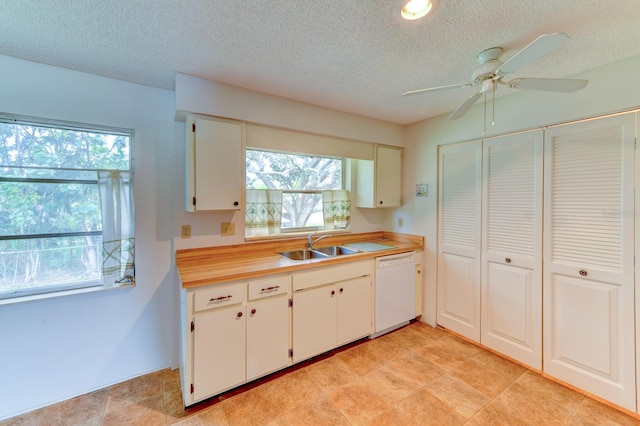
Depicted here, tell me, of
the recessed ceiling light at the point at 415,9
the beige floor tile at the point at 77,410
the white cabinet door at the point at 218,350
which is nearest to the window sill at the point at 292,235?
the white cabinet door at the point at 218,350

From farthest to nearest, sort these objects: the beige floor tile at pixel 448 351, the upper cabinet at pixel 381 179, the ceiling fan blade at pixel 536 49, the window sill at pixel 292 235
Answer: the upper cabinet at pixel 381 179 < the window sill at pixel 292 235 < the beige floor tile at pixel 448 351 < the ceiling fan blade at pixel 536 49

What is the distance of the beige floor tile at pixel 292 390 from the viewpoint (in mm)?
1829

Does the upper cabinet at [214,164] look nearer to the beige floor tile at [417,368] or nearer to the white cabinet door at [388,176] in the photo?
the white cabinet door at [388,176]

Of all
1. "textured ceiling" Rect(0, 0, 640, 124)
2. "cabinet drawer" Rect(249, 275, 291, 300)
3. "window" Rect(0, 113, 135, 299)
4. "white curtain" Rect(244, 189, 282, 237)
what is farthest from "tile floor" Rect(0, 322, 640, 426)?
"textured ceiling" Rect(0, 0, 640, 124)

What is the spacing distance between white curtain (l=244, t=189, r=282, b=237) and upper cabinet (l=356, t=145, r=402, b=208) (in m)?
1.02

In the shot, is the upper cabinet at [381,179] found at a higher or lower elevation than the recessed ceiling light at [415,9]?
lower

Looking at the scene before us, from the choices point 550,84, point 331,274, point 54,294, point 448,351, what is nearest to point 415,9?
point 550,84

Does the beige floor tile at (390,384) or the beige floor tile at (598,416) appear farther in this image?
the beige floor tile at (390,384)

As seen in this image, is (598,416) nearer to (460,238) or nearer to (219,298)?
(460,238)

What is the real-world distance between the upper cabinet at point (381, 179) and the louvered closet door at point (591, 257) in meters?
1.41

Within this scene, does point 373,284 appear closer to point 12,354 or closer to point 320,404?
point 320,404

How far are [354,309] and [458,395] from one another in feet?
3.18

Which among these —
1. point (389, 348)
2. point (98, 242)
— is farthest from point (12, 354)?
point (389, 348)

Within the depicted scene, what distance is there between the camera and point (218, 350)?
180 cm
